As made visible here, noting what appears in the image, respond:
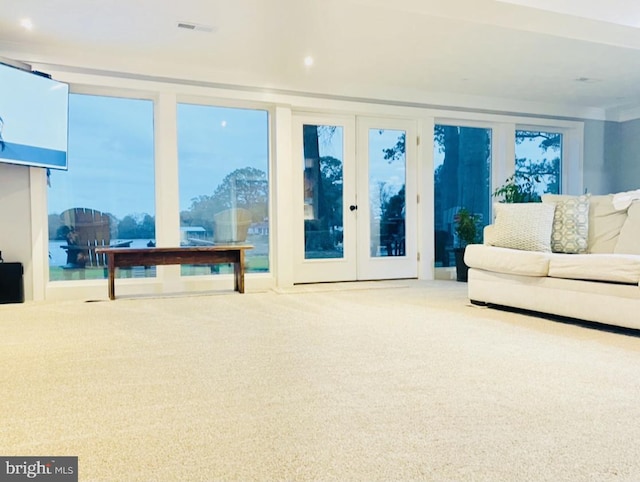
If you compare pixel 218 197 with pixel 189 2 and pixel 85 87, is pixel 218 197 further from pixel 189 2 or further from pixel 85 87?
pixel 189 2

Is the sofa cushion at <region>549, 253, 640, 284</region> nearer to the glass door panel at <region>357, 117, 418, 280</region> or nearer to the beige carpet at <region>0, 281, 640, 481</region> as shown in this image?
the beige carpet at <region>0, 281, 640, 481</region>

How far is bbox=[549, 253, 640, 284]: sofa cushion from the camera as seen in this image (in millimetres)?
2693

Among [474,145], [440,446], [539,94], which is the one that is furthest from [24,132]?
[539,94]

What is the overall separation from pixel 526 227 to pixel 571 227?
35 cm

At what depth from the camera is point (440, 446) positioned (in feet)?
4.29

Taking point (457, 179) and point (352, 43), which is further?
point (457, 179)

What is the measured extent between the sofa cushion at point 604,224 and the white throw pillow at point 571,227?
0.08 m

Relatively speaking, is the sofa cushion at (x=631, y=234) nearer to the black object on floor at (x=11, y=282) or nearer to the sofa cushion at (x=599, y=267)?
the sofa cushion at (x=599, y=267)

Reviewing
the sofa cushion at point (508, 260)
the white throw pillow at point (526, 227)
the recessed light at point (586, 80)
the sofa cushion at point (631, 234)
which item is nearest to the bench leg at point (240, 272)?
the sofa cushion at point (508, 260)

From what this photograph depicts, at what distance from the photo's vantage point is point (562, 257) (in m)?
3.07

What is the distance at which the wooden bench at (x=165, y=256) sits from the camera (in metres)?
4.19

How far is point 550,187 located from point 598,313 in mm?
4242

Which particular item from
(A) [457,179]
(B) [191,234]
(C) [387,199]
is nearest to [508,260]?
(C) [387,199]

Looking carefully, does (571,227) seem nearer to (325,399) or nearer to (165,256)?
(325,399)
